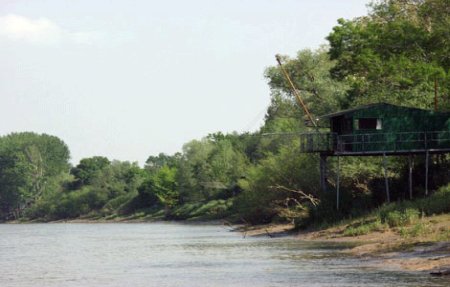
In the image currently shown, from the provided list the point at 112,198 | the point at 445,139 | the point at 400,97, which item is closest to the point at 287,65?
the point at 400,97

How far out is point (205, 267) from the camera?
156ft

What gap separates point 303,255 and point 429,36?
22.0 metres

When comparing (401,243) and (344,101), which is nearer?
(401,243)

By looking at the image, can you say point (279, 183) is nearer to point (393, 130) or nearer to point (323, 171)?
point (323, 171)

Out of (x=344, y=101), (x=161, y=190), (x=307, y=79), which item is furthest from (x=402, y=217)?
(x=161, y=190)

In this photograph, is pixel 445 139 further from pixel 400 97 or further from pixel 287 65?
pixel 287 65

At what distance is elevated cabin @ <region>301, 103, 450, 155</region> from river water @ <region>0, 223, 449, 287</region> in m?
8.67

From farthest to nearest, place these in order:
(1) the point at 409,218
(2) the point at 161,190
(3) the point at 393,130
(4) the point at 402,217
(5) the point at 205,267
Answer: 1. (2) the point at 161,190
2. (3) the point at 393,130
3. (4) the point at 402,217
4. (1) the point at 409,218
5. (5) the point at 205,267

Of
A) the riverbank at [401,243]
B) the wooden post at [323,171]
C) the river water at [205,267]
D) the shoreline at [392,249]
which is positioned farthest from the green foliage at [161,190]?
the riverbank at [401,243]

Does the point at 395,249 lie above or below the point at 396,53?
below

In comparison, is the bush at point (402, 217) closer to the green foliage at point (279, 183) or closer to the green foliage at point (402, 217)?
the green foliage at point (402, 217)

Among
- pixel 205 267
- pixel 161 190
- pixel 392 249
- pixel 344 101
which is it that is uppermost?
pixel 344 101

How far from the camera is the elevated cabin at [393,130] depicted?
2670 inches

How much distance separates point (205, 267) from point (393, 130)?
990 inches
